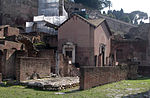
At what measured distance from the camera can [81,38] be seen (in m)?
24.9

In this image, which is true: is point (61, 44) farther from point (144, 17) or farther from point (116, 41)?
point (144, 17)

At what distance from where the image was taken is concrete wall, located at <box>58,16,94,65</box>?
24625 mm

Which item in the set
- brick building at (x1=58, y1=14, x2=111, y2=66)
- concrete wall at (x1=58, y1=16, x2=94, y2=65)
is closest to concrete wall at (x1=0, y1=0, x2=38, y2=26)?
brick building at (x1=58, y1=14, x2=111, y2=66)

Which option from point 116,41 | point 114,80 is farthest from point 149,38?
point 114,80

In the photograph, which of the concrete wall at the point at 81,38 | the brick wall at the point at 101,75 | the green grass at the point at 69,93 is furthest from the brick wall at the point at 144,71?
the green grass at the point at 69,93

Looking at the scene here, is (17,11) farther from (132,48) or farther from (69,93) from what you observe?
(69,93)

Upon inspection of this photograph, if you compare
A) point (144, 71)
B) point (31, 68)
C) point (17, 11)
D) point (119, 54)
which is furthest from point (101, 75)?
A: point (17, 11)

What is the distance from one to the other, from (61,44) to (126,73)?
898cm

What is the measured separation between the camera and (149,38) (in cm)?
3431

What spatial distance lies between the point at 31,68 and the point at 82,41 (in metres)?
9.83

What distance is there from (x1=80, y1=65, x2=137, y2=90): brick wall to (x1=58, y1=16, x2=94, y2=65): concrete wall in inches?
226

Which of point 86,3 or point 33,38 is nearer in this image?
point 33,38

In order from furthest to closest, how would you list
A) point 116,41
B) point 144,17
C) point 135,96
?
1. point 144,17
2. point 116,41
3. point 135,96

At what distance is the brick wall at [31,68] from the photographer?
1498 centimetres
